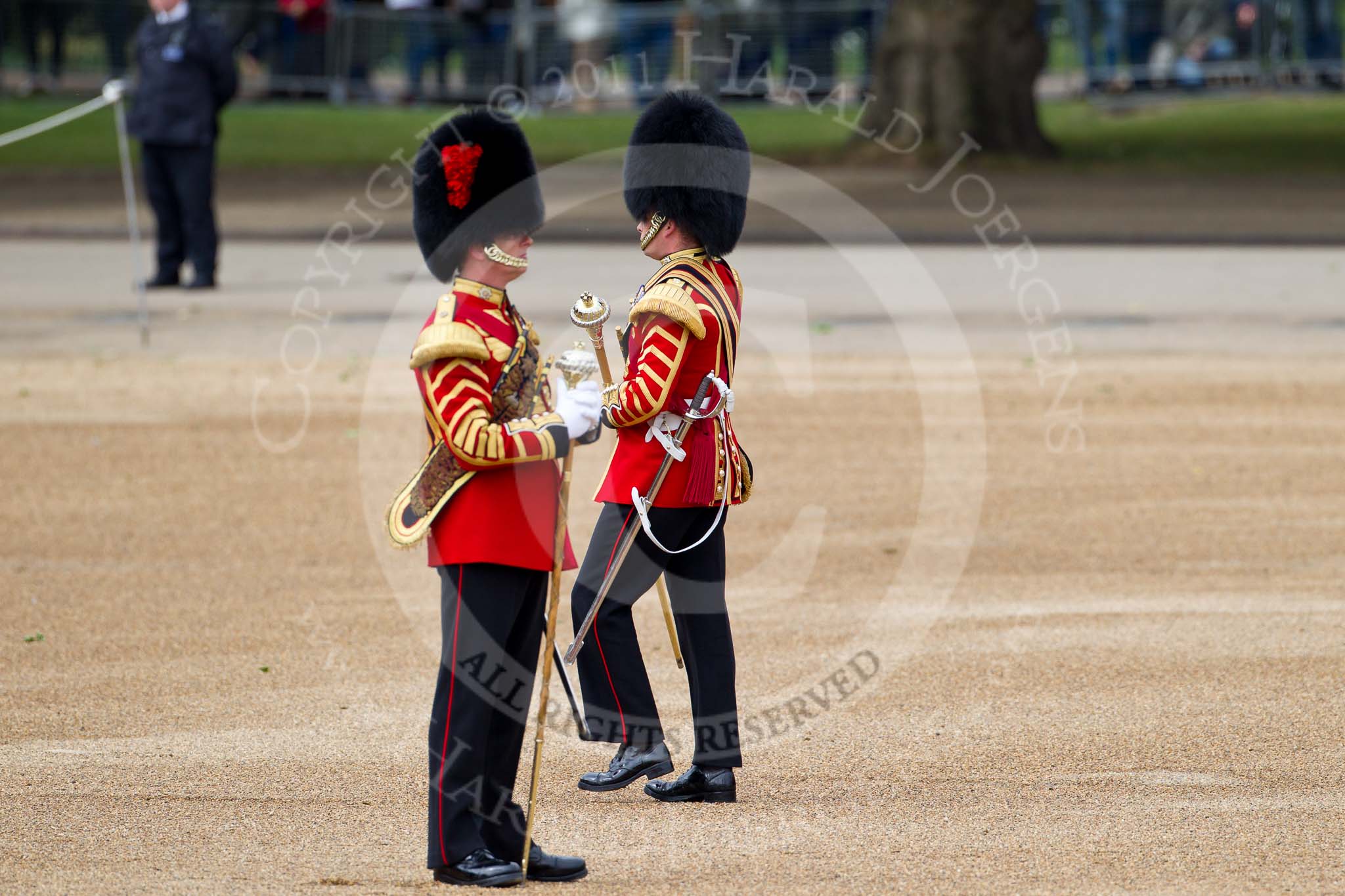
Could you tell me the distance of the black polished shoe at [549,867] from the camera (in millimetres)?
3766

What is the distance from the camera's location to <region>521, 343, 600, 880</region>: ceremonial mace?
3.62 meters

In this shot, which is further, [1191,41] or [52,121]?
[1191,41]

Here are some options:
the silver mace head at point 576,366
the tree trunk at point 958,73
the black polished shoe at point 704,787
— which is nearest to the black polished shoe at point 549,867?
the black polished shoe at point 704,787

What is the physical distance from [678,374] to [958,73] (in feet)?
50.9

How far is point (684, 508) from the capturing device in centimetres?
429

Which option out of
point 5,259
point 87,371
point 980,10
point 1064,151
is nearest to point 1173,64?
point 1064,151

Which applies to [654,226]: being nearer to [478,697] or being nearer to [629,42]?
[478,697]

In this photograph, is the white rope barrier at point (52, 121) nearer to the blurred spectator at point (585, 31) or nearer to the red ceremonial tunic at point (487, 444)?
the blurred spectator at point (585, 31)

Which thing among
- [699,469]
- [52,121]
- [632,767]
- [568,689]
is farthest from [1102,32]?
[568,689]

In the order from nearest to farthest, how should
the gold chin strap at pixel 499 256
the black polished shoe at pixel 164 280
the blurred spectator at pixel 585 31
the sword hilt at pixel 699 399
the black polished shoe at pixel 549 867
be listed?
the gold chin strap at pixel 499 256 < the black polished shoe at pixel 549 867 < the sword hilt at pixel 699 399 < the black polished shoe at pixel 164 280 < the blurred spectator at pixel 585 31

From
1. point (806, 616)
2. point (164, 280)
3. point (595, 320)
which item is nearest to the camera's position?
point (595, 320)

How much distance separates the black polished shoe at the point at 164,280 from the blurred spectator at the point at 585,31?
9.54 meters

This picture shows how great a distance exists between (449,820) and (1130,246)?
41.8 feet

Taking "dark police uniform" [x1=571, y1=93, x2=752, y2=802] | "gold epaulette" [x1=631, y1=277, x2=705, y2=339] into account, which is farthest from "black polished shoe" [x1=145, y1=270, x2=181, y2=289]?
"gold epaulette" [x1=631, y1=277, x2=705, y2=339]
